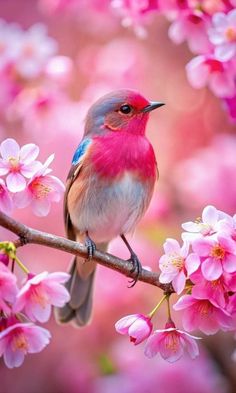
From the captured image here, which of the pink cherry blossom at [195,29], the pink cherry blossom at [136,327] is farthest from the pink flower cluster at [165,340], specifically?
the pink cherry blossom at [195,29]

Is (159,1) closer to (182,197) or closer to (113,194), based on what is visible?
(113,194)

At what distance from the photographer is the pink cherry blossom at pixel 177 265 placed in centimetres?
207

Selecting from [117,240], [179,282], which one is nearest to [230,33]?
[179,282]

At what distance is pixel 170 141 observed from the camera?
484 cm

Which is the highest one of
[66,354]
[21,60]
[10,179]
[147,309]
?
[21,60]

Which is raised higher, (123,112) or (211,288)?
(123,112)

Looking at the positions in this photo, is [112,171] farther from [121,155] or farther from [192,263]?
[192,263]

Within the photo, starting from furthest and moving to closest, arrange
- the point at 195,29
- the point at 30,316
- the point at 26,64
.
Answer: the point at 26,64 → the point at 195,29 → the point at 30,316

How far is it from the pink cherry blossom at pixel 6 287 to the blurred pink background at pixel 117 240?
5.60 feet

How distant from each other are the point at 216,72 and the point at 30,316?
4.04 feet

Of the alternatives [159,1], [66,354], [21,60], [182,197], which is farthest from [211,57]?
[66,354]

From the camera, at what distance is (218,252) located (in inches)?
80.1

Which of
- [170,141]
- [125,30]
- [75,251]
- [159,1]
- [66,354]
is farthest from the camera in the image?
[125,30]

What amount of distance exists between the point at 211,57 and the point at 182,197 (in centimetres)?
195
